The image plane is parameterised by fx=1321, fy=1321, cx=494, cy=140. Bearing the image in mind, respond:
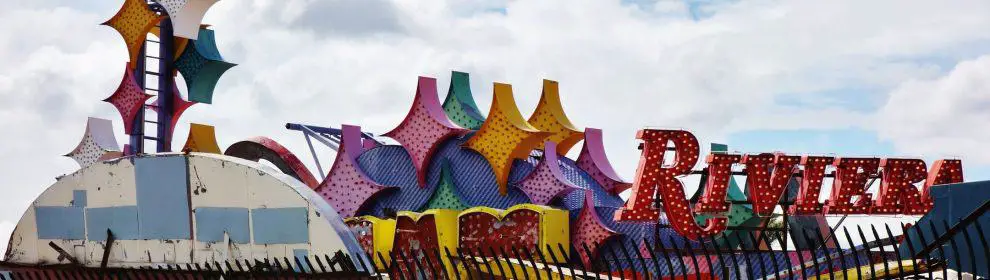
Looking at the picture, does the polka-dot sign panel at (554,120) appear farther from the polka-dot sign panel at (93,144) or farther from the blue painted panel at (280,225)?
the blue painted panel at (280,225)

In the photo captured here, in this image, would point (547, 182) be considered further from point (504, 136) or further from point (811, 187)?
point (811, 187)

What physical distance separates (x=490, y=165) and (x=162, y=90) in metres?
8.66

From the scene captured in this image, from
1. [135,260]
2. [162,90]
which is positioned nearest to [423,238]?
[162,90]

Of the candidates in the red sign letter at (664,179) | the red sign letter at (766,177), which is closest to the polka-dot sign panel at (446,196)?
the red sign letter at (664,179)

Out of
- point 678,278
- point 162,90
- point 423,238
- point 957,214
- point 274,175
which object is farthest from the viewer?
point 162,90

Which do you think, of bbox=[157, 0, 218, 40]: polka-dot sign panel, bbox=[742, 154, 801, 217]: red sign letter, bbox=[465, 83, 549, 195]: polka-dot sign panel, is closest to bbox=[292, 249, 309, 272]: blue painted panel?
bbox=[465, 83, 549, 195]: polka-dot sign panel

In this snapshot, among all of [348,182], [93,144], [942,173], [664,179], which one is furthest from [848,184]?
[93,144]

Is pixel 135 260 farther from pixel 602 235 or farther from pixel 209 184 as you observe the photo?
pixel 602 235

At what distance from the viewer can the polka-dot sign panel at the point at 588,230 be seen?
25.3 meters

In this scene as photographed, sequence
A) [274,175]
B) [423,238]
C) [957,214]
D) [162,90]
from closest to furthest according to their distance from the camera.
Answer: [274,175], [957,214], [423,238], [162,90]

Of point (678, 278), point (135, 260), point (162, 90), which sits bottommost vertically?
point (678, 278)

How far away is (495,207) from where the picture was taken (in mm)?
27594

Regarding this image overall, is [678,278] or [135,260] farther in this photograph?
[678,278]

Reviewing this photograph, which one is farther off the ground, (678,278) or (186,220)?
(186,220)
